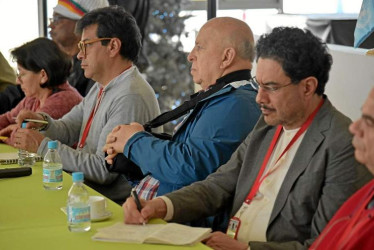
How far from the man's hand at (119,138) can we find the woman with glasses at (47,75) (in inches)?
49.7

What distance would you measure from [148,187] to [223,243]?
2.99ft

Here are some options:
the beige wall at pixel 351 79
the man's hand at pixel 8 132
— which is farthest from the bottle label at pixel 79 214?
the man's hand at pixel 8 132

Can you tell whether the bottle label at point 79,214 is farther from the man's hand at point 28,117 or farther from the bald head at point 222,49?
the man's hand at point 28,117

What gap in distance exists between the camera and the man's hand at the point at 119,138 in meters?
2.92

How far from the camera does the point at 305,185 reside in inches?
87.1

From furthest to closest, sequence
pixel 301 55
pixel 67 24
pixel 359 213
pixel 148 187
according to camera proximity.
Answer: pixel 67 24 < pixel 148 187 < pixel 301 55 < pixel 359 213

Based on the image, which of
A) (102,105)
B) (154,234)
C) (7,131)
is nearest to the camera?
(154,234)

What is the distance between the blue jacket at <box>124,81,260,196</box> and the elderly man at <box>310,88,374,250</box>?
0.84 meters

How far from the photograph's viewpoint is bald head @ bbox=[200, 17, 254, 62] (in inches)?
116

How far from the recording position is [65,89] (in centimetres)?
425

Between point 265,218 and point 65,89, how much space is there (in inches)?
88.0

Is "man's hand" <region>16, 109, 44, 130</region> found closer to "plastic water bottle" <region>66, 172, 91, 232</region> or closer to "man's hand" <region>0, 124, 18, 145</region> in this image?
"man's hand" <region>0, 124, 18, 145</region>

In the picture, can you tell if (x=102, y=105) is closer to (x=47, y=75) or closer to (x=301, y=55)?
(x=47, y=75)

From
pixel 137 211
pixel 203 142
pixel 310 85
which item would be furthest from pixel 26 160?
pixel 310 85
